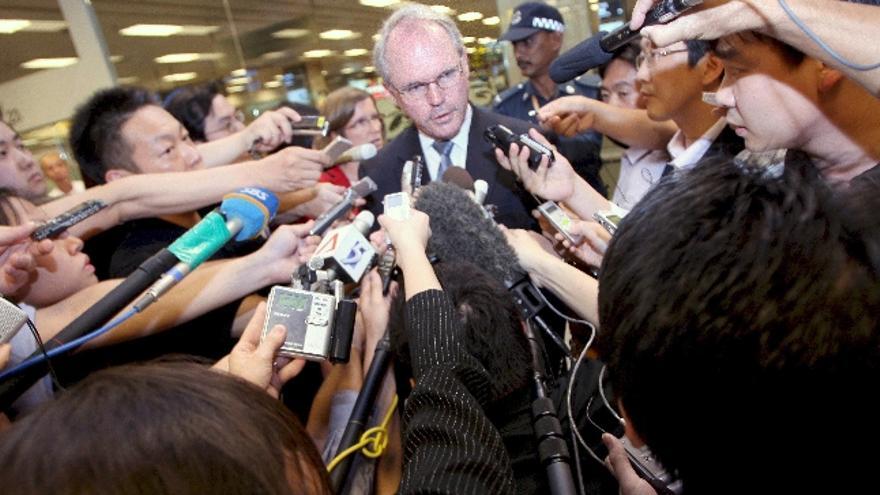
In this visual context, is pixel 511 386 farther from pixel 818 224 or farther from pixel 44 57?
pixel 44 57

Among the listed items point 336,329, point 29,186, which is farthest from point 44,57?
point 336,329

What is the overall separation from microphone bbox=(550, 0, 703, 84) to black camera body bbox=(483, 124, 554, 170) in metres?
0.18

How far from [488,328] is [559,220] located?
392mm

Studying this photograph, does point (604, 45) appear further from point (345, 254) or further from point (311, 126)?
point (311, 126)

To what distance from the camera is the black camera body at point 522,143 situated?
1.36m

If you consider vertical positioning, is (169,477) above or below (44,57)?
below

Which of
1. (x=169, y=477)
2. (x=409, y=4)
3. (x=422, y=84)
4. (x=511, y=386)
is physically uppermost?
(x=409, y=4)

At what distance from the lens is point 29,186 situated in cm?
203

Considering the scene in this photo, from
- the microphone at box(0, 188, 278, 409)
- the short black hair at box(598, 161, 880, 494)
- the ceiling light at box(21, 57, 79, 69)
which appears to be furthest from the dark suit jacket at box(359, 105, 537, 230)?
the ceiling light at box(21, 57, 79, 69)

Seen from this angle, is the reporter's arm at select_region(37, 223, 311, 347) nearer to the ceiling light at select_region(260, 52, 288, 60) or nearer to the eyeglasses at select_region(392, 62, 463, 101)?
the eyeglasses at select_region(392, 62, 463, 101)

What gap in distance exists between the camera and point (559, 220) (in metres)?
1.23

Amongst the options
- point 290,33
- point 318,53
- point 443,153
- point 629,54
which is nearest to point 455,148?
point 443,153

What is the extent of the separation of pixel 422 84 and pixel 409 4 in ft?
0.98

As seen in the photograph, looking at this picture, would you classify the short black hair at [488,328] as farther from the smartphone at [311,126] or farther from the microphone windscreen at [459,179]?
the smartphone at [311,126]
